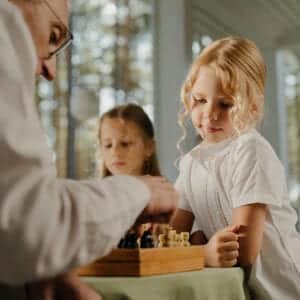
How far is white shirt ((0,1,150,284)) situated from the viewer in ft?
1.99

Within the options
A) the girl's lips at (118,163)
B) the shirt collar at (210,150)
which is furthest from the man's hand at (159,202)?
the girl's lips at (118,163)

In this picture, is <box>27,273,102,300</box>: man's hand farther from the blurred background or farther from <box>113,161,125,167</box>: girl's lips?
the blurred background

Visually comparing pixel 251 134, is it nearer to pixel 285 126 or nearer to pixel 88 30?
pixel 88 30

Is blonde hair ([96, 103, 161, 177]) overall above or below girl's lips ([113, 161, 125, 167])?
above

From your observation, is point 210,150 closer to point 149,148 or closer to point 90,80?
point 149,148

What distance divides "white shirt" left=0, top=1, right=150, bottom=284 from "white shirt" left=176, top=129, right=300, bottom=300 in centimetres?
78

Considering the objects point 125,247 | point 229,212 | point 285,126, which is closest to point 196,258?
point 125,247

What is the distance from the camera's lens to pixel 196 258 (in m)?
1.24

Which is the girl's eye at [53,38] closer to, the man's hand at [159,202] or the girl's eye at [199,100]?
the man's hand at [159,202]

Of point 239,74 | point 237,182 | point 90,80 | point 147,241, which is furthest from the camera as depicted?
point 90,80

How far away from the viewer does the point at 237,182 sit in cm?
147

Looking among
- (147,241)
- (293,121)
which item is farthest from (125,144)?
(293,121)

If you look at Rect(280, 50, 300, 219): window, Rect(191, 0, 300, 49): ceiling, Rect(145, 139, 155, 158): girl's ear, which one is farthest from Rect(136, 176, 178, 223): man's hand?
Rect(280, 50, 300, 219): window

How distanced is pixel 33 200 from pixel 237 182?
92 cm
